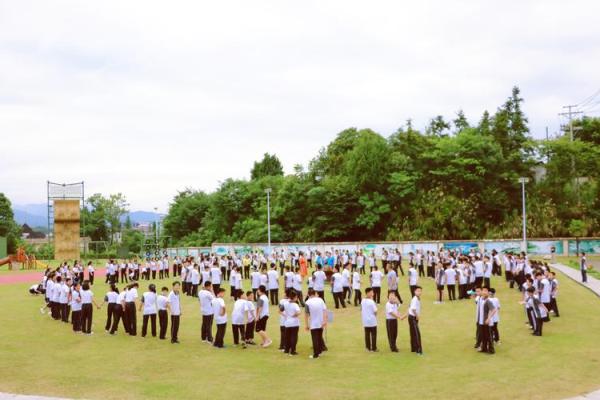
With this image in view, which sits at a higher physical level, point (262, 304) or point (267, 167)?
point (267, 167)

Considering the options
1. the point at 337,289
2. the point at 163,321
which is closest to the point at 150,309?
the point at 163,321

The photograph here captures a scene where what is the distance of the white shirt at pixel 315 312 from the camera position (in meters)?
13.4

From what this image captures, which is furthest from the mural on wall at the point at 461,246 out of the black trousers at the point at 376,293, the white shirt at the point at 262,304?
the white shirt at the point at 262,304

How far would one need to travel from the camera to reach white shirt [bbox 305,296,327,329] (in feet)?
44.1

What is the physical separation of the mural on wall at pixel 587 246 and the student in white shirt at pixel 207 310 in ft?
116

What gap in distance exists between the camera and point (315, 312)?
13.5 meters

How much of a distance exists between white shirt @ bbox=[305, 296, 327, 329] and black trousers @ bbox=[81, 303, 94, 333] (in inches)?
292

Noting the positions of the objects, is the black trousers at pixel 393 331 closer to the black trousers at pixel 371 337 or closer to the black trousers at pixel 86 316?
the black trousers at pixel 371 337

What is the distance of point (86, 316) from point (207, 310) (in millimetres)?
4277

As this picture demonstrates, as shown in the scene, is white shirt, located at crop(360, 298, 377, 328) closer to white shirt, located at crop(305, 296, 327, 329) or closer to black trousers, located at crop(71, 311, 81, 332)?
white shirt, located at crop(305, 296, 327, 329)

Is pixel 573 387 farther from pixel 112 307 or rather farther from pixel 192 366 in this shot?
pixel 112 307

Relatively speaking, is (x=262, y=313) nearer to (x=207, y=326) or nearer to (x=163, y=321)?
(x=207, y=326)

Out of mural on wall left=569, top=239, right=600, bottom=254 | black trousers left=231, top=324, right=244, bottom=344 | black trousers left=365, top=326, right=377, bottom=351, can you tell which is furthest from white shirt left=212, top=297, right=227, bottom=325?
mural on wall left=569, top=239, right=600, bottom=254

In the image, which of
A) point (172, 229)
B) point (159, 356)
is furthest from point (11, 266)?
point (159, 356)
